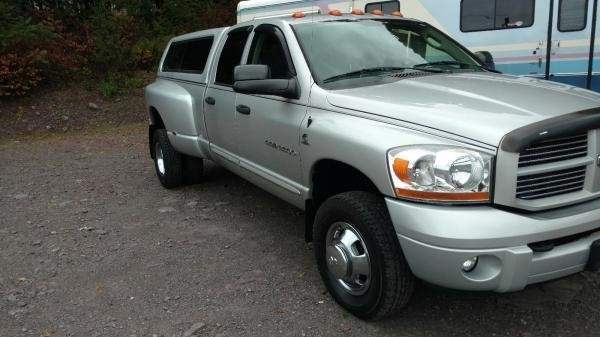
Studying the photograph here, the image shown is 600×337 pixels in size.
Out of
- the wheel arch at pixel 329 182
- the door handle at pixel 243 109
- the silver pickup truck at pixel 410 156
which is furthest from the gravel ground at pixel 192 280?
the door handle at pixel 243 109

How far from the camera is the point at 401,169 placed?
275cm

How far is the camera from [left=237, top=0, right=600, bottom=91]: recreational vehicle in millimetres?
7652

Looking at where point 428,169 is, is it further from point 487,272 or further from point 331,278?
point 331,278

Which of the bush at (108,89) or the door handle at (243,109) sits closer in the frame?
the door handle at (243,109)

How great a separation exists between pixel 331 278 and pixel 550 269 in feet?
4.27

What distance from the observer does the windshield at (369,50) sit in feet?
12.5

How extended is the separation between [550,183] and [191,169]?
14.1 feet

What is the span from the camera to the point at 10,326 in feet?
11.1

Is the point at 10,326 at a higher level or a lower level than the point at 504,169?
lower

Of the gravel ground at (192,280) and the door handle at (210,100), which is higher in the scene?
the door handle at (210,100)

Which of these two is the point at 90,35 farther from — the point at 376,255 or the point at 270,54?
the point at 376,255

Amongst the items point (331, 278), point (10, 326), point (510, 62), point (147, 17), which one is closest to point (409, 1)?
point (510, 62)

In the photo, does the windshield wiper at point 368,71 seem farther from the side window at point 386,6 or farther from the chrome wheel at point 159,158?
the side window at point 386,6

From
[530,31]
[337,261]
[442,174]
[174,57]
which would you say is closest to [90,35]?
[174,57]
